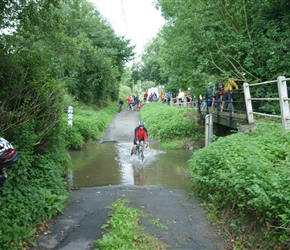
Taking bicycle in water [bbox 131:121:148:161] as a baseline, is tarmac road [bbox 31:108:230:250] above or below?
below

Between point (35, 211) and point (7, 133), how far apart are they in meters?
1.52

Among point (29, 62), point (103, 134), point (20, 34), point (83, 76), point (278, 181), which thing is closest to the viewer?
point (278, 181)

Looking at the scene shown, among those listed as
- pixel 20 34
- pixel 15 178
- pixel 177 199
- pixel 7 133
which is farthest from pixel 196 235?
pixel 20 34

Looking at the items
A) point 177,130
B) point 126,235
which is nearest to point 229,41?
point 177,130

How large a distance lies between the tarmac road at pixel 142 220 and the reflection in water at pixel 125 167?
196cm

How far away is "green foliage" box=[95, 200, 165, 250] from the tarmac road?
15 centimetres

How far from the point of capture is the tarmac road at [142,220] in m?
4.41

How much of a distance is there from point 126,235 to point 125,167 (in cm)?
762

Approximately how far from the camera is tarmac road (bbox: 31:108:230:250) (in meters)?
4.41

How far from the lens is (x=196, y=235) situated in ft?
15.4

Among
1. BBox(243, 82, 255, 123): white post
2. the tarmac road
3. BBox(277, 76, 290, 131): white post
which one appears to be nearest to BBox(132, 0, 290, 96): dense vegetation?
BBox(243, 82, 255, 123): white post

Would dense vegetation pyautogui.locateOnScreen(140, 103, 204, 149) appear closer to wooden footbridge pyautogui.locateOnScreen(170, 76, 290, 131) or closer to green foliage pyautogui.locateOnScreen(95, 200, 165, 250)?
wooden footbridge pyautogui.locateOnScreen(170, 76, 290, 131)

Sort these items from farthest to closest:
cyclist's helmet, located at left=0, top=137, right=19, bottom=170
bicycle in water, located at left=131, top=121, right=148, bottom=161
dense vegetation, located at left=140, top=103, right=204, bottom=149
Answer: dense vegetation, located at left=140, top=103, right=204, bottom=149 < bicycle in water, located at left=131, top=121, right=148, bottom=161 < cyclist's helmet, located at left=0, top=137, right=19, bottom=170

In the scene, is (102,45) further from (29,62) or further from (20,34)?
(29,62)
